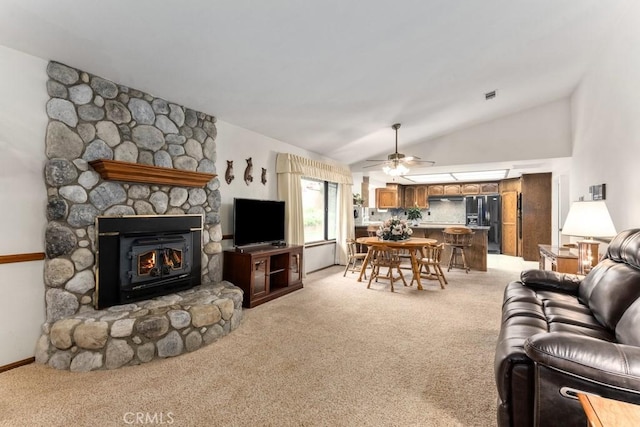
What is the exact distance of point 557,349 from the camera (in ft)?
4.19

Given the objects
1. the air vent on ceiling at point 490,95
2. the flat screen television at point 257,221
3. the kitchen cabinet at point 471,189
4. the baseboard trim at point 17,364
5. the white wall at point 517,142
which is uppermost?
the air vent on ceiling at point 490,95

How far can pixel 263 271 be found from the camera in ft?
13.3

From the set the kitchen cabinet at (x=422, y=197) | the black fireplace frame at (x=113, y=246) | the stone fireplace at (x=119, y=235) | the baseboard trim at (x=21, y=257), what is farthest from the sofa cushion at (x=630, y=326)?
the kitchen cabinet at (x=422, y=197)

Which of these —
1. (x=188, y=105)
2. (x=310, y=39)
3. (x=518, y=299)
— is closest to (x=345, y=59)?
(x=310, y=39)

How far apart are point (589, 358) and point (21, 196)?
3645 mm

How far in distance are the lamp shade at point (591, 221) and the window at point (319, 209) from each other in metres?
3.95

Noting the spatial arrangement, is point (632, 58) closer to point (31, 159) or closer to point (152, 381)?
point (152, 381)

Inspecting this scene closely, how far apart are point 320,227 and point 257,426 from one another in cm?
486

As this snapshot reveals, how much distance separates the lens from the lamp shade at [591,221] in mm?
2844

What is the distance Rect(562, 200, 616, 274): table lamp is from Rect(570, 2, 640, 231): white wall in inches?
12.6

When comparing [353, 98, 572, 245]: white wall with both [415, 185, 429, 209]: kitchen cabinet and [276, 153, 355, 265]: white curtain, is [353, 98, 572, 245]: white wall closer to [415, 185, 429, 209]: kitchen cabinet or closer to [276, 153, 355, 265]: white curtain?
[276, 153, 355, 265]: white curtain

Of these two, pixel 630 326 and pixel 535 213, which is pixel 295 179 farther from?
pixel 535 213

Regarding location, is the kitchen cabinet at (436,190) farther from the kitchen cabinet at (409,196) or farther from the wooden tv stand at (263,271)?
the wooden tv stand at (263,271)

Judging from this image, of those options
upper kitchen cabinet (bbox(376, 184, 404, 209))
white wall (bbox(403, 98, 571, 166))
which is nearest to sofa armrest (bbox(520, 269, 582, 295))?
white wall (bbox(403, 98, 571, 166))
